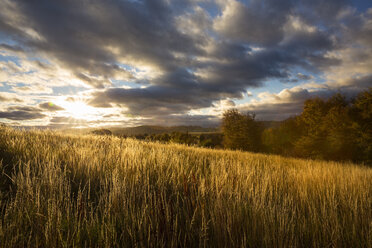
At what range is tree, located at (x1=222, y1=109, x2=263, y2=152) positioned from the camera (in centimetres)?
2725

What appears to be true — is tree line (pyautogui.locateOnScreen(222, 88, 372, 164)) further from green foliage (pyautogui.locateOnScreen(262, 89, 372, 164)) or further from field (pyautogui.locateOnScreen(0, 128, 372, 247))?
field (pyautogui.locateOnScreen(0, 128, 372, 247))

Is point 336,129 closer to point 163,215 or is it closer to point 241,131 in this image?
point 241,131

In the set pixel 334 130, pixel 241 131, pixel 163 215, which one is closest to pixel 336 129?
pixel 334 130

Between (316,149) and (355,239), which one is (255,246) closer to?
(355,239)

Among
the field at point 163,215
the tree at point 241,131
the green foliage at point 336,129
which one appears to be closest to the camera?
the field at point 163,215

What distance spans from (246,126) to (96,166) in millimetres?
25233

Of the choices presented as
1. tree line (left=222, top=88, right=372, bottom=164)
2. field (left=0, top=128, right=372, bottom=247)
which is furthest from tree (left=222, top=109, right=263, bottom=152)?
field (left=0, top=128, right=372, bottom=247)

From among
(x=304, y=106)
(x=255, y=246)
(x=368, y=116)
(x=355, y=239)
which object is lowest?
(x=355, y=239)

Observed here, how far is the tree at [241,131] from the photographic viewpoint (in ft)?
89.4

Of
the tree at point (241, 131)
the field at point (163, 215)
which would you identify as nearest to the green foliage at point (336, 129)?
the tree at point (241, 131)

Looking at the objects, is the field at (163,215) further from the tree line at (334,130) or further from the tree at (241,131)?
the tree at (241,131)

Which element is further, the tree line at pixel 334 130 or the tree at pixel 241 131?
the tree at pixel 241 131

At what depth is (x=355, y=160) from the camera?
1969cm

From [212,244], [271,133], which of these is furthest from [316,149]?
[212,244]
